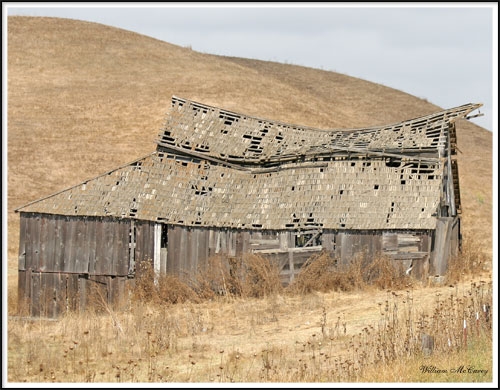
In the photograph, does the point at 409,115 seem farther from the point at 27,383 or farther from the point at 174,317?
the point at 27,383

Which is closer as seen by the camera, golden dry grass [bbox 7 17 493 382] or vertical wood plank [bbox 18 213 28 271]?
golden dry grass [bbox 7 17 493 382]

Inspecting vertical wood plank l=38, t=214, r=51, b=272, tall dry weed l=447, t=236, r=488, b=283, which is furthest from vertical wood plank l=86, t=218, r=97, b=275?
tall dry weed l=447, t=236, r=488, b=283

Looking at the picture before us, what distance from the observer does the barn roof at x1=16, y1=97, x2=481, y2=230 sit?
2961 cm

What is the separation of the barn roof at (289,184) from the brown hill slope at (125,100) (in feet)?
41.4

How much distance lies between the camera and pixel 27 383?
1728cm

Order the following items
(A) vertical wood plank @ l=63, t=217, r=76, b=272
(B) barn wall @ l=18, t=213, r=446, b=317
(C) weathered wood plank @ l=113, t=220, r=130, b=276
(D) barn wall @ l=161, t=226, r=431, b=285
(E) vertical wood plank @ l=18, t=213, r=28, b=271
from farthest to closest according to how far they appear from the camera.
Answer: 1. (E) vertical wood plank @ l=18, t=213, r=28, b=271
2. (A) vertical wood plank @ l=63, t=217, r=76, b=272
3. (C) weathered wood plank @ l=113, t=220, r=130, b=276
4. (B) barn wall @ l=18, t=213, r=446, b=317
5. (D) barn wall @ l=161, t=226, r=431, b=285

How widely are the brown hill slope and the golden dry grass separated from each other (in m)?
0.13

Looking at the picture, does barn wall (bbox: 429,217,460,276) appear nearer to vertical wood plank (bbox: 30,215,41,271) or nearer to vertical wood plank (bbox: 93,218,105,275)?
vertical wood plank (bbox: 93,218,105,275)

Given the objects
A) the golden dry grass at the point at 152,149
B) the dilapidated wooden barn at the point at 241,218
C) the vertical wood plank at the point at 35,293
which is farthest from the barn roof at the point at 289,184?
the golden dry grass at the point at 152,149

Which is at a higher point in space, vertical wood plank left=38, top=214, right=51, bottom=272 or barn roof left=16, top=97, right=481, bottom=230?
barn roof left=16, top=97, right=481, bottom=230

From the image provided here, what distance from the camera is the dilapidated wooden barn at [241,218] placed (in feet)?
96.3

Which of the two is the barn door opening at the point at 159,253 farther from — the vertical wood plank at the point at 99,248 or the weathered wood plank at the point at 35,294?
the weathered wood plank at the point at 35,294

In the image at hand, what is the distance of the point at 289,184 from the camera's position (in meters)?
31.2

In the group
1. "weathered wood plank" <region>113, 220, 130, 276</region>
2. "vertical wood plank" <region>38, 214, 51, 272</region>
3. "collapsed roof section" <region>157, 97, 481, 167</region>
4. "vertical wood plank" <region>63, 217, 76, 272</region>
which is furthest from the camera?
"collapsed roof section" <region>157, 97, 481, 167</region>
